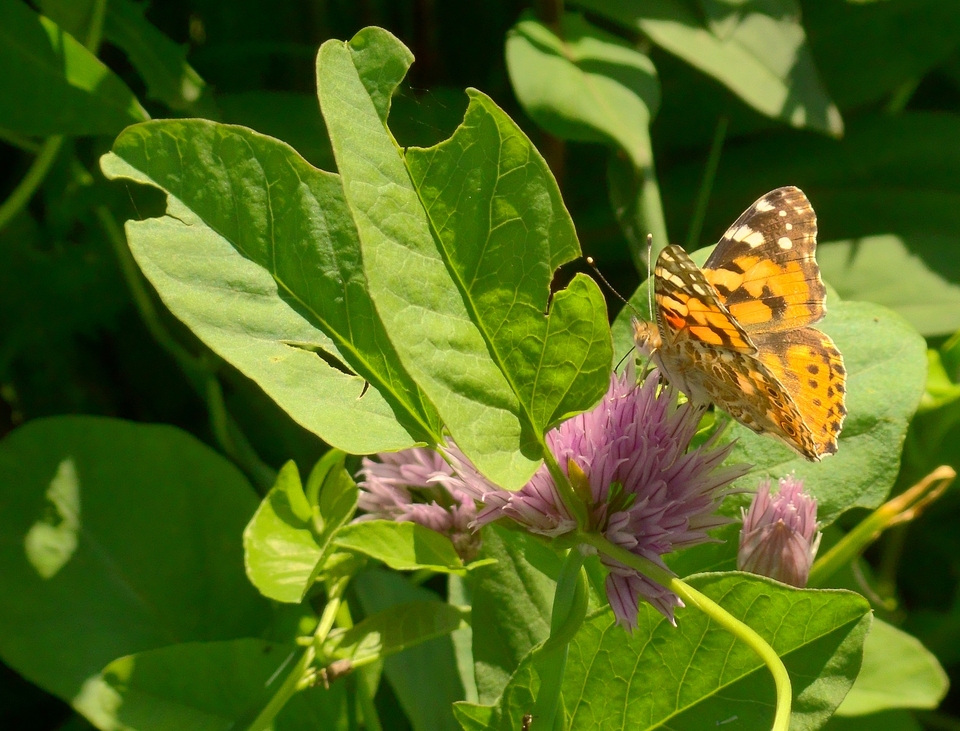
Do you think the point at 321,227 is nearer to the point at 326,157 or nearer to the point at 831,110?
the point at 326,157

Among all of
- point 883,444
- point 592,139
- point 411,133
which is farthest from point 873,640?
point 411,133

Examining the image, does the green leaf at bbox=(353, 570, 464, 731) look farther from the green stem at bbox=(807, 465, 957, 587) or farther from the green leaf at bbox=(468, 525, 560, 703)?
the green stem at bbox=(807, 465, 957, 587)

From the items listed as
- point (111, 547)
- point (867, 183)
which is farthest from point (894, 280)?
point (111, 547)

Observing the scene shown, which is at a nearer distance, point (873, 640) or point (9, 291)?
point (873, 640)

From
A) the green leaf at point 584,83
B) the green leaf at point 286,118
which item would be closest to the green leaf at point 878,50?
the green leaf at point 584,83

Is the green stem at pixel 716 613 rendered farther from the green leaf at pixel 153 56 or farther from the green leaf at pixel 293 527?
the green leaf at pixel 153 56

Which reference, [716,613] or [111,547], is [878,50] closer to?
[716,613]
